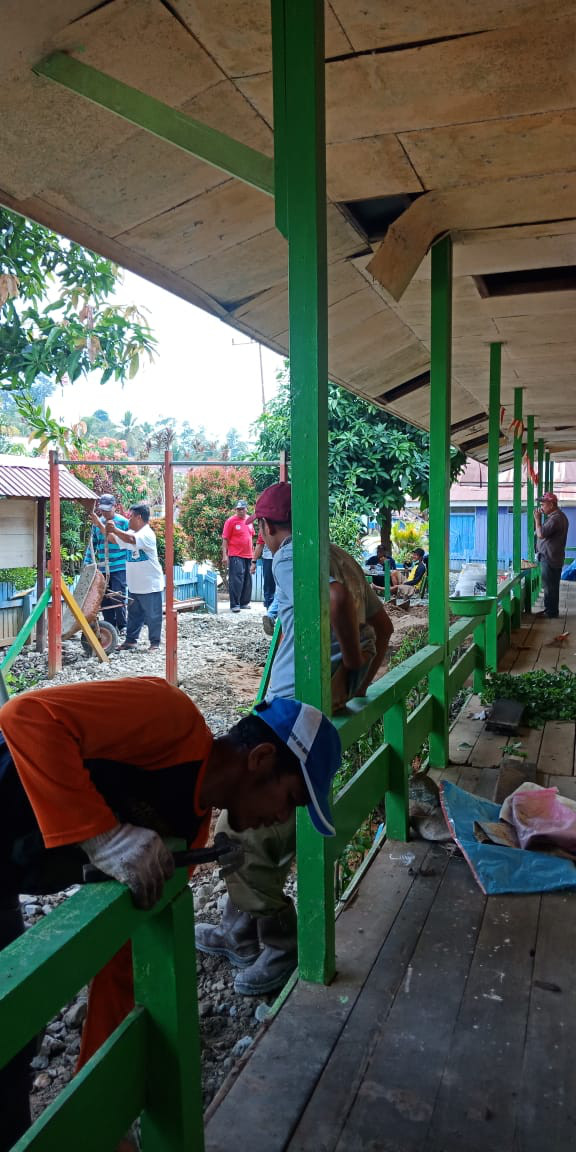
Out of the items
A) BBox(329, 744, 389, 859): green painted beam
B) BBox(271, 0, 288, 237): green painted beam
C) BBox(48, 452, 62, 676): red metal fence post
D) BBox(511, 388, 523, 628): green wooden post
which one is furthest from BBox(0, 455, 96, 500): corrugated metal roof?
BBox(271, 0, 288, 237): green painted beam

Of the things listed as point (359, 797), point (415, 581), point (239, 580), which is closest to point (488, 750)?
point (359, 797)

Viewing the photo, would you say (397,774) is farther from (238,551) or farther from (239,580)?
(239,580)

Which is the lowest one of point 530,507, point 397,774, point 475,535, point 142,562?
point 397,774

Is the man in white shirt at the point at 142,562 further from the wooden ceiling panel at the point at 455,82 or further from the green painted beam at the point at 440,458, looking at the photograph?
the wooden ceiling panel at the point at 455,82

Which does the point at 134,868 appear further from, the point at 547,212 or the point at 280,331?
the point at 280,331

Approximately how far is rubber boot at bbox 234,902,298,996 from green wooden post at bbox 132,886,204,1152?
158 cm

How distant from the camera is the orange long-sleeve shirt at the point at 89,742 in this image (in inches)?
59.3

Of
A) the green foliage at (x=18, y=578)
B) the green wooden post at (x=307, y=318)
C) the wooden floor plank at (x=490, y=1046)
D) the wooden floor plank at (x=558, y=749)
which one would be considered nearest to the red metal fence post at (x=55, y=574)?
the green foliage at (x=18, y=578)

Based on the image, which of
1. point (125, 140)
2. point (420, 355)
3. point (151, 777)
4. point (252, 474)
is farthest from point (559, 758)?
point (252, 474)

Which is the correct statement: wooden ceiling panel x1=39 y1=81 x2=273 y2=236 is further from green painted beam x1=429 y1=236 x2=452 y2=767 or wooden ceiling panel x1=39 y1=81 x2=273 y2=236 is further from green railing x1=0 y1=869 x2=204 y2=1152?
green railing x1=0 y1=869 x2=204 y2=1152

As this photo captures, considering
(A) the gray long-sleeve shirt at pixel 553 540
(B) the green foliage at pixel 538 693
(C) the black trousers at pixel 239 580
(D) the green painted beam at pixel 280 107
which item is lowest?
(B) the green foliage at pixel 538 693

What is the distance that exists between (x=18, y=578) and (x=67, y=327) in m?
6.93

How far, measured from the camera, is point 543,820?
152 inches

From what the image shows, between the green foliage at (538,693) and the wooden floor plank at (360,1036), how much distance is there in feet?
10.4
